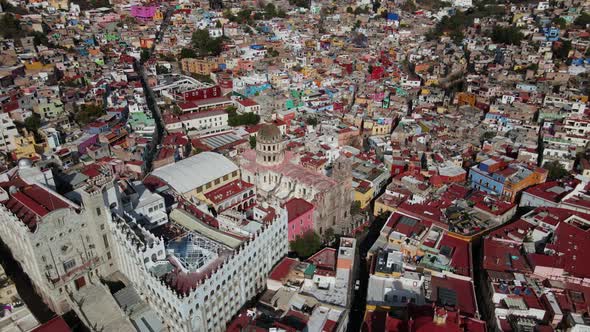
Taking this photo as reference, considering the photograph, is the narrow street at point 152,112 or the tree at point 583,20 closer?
the narrow street at point 152,112

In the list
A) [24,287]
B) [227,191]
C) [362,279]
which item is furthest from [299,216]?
[24,287]

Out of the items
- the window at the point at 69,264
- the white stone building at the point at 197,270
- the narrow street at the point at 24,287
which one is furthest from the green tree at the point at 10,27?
the white stone building at the point at 197,270

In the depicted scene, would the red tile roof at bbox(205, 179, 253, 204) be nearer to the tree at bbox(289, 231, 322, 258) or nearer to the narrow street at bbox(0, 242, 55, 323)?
the tree at bbox(289, 231, 322, 258)

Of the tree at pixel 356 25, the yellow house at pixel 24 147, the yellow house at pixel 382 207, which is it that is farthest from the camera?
the tree at pixel 356 25

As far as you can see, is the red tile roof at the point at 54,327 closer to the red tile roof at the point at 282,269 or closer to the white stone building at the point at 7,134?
the red tile roof at the point at 282,269

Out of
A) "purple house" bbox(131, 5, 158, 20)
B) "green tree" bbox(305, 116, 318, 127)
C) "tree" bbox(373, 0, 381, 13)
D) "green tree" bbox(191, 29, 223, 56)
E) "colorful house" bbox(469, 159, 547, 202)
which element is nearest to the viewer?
"colorful house" bbox(469, 159, 547, 202)

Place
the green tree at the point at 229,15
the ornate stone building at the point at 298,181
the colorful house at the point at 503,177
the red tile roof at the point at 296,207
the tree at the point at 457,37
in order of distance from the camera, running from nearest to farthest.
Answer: the red tile roof at the point at 296,207 → the ornate stone building at the point at 298,181 → the colorful house at the point at 503,177 → the tree at the point at 457,37 → the green tree at the point at 229,15

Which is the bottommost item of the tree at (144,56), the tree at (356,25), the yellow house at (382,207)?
the yellow house at (382,207)

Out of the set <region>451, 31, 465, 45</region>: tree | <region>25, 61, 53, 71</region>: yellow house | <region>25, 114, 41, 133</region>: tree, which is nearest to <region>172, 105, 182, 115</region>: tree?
<region>25, 114, 41, 133</region>: tree
